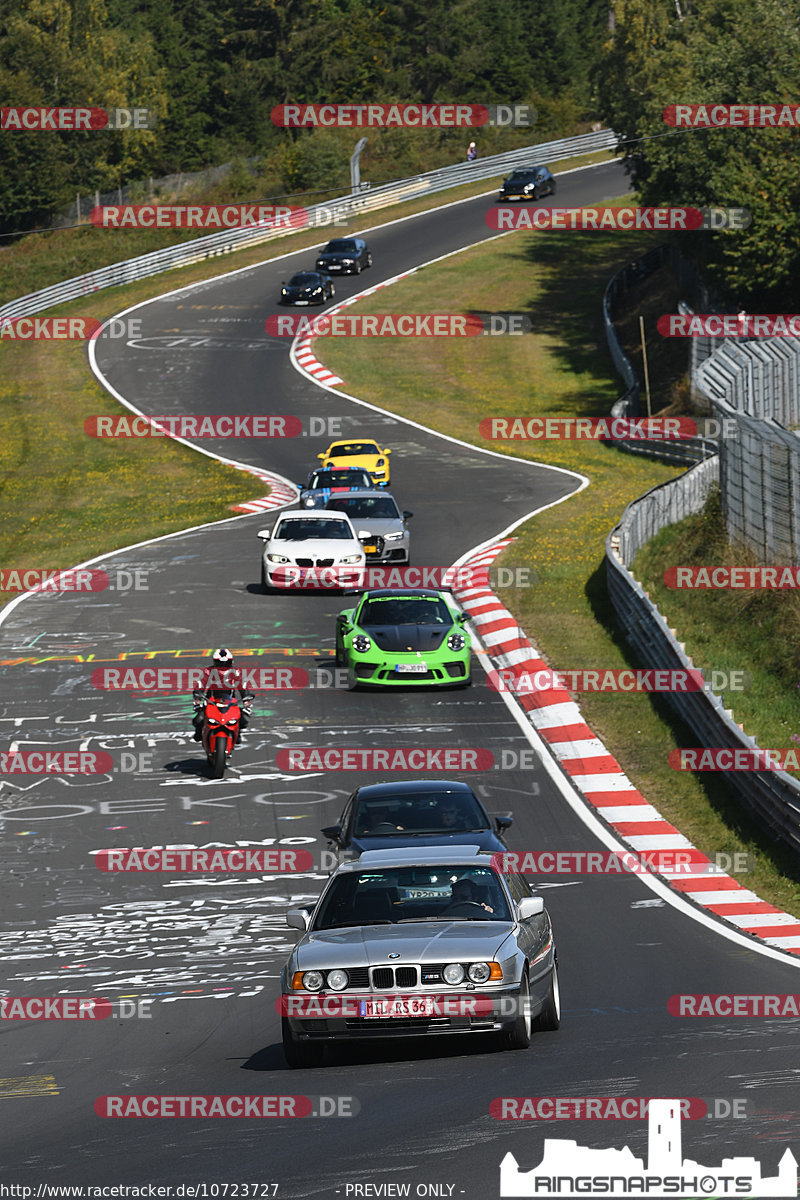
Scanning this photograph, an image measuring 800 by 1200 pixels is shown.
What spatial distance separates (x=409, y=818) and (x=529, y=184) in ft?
238

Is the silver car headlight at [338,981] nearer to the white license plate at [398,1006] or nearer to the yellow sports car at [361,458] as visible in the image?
the white license plate at [398,1006]

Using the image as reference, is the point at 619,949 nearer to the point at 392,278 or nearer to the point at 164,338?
the point at 164,338

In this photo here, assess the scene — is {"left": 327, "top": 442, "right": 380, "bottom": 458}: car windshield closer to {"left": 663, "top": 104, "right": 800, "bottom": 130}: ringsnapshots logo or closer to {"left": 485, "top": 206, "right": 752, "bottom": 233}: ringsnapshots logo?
{"left": 663, "top": 104, "right": 800, "bottom": 130}: ringsnapshots logo

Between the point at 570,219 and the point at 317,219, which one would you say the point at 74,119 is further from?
the point at 570,219

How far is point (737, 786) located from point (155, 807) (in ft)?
21.3

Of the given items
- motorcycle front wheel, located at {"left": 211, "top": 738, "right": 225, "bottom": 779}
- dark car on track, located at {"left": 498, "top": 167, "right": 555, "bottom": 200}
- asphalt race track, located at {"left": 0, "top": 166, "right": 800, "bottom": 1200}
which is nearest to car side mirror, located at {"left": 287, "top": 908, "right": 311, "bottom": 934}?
asphalt race track, located at {"left": 0, "top": 166, "right": 800, "bottom": 1200}

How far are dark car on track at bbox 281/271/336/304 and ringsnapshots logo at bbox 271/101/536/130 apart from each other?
121ft

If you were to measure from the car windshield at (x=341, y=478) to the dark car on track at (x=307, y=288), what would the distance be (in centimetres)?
3113

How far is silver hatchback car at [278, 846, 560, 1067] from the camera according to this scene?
10.1 m

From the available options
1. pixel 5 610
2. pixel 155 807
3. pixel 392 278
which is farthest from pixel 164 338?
pixel 155 807

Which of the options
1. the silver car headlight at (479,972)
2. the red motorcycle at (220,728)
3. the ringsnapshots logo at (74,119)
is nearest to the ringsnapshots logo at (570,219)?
the ringsnapshots logo at (74,119)

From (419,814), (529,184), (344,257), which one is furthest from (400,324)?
(419,814)

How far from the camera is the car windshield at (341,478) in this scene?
37031 millimetres

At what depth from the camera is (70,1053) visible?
1120 centimetres
